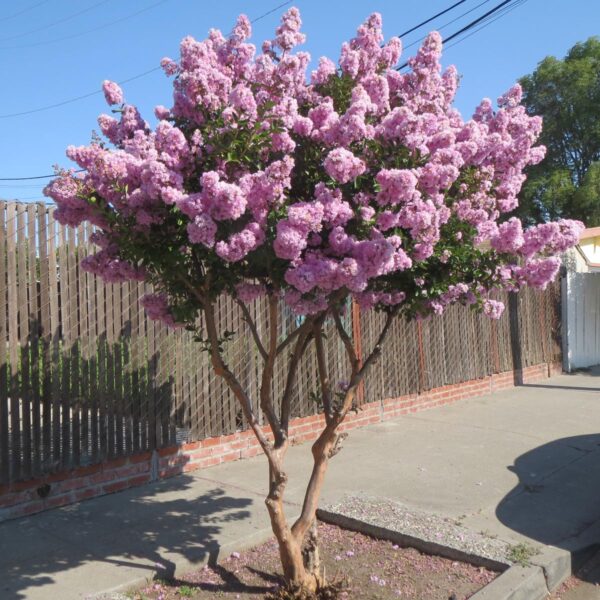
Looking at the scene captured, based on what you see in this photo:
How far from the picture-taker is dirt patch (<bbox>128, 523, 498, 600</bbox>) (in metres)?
4.05

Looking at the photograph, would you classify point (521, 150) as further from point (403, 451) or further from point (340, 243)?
point (403, 451)

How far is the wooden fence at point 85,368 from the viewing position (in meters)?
5.12

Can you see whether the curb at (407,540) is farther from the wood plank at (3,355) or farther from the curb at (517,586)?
the wood plank at (3,355)

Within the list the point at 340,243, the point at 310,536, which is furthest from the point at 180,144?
the point at 310,536

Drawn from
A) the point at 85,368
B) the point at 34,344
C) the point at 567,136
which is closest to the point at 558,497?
the point at 85,368

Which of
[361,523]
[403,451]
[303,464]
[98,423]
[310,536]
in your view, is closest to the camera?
[310,536]

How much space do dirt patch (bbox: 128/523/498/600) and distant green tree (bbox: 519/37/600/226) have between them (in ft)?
63.8

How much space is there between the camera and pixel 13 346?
16.8 feet

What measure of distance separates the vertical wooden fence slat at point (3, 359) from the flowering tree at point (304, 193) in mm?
1691

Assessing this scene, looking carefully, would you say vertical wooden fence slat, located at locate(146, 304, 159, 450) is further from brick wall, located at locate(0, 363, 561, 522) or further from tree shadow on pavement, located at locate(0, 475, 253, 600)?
tree shadow on pavement, located at locate(0, 475, 253, 600)

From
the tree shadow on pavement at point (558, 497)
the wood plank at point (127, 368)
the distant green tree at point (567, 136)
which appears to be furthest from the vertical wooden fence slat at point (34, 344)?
the distant green tree at point (567, 136)

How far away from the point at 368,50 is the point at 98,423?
3797 mm

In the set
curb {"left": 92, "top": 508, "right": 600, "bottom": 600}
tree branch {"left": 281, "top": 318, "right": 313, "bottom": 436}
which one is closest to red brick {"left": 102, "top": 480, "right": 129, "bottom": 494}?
curb {"left": 92, "top": 508, "right": 600, "bottom": 600}

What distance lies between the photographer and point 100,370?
5.73m
